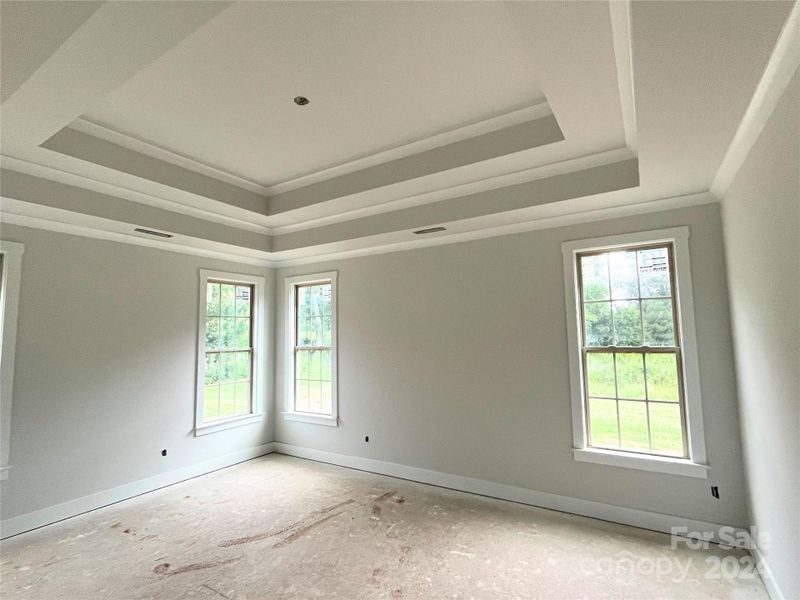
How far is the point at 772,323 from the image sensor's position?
207cm

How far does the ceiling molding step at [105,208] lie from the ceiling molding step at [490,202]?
911mm

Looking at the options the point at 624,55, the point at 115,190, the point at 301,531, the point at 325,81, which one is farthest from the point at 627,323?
the point at 115,190

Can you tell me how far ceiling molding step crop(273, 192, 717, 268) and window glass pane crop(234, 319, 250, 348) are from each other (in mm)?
967

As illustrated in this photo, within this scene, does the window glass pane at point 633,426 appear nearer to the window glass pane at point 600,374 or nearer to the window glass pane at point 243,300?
the window glass pane at point 600,374

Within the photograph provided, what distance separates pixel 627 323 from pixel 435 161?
2.16m

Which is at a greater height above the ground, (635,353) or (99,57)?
(99,57)

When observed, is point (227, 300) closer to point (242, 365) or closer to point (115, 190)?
point (242, 365)

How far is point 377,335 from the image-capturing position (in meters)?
4.79

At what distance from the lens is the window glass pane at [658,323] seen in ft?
10.9

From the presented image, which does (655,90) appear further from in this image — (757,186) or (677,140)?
(757,186)

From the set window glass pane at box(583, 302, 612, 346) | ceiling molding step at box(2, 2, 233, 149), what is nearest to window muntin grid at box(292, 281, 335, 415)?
window glass pane at box(583, 302, 612, 346)

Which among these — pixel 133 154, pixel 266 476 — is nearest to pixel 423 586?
pixel 266 476

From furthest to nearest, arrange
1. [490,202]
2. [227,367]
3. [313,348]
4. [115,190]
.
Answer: [313,348] → [227,367] → [490,202] → [115,190]

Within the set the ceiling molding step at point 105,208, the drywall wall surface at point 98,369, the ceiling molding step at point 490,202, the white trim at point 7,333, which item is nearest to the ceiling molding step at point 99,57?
the ceiling molding step at point 105,208
